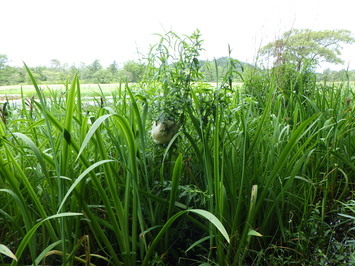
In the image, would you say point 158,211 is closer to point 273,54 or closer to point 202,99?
point 202,99

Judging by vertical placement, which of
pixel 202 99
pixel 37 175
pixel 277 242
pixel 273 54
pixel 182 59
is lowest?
pixel 277 242

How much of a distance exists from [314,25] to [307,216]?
2.50 metres

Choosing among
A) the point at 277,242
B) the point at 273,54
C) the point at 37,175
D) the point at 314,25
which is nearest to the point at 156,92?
the point at 37,175

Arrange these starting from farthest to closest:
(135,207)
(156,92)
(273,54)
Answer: (273,54) → (156,92) → (135,207)

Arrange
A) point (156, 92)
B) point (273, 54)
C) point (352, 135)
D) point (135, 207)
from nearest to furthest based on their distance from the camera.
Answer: point (135, 207) < point (156, 92) < point (352, 135) < point (273, 54)

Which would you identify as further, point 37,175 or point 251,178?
point 251,178

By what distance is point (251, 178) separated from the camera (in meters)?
0.90

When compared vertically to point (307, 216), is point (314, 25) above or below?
above

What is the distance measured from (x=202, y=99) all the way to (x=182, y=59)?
0.40 ft

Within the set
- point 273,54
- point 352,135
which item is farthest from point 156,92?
point 273,54

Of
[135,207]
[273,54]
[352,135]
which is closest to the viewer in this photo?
[135,207]

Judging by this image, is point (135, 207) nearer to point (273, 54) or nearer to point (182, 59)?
point (182, 59)

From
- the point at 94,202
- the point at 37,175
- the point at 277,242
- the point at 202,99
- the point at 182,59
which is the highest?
the point at 182,59

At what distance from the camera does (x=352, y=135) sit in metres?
1.29
